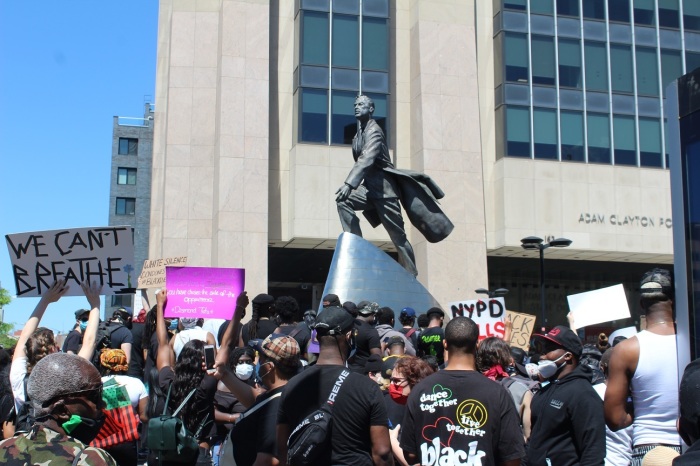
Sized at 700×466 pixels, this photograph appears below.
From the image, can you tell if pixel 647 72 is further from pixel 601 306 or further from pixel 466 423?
pixel 466 423

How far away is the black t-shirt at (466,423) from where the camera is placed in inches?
171

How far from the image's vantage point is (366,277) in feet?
45.3

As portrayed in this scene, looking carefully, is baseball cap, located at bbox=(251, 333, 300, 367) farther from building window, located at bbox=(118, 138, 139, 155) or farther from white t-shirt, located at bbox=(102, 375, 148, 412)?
building window, located at bbox=(118, 138, 139, 155)

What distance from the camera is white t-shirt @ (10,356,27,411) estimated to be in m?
5.54

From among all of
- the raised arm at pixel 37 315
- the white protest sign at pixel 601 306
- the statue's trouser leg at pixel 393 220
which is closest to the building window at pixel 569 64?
the statue's trouser leg at pixel 393 220

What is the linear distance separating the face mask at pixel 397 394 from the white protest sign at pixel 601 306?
3389 mm

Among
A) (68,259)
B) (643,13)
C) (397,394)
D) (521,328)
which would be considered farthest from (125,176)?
(397,394)

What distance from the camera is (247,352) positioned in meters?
6.98

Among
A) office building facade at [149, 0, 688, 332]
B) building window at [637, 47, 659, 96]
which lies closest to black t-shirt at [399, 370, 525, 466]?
office building facade at [149, 0, 688, 332]

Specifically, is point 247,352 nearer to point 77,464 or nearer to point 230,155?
point 77,464

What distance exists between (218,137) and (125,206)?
44927 mm

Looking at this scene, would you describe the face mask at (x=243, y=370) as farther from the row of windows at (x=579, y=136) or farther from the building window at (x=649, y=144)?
the building window at (x=649, y=144)

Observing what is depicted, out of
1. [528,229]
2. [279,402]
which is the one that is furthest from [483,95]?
[279,402]

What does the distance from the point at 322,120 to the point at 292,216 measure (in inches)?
143
